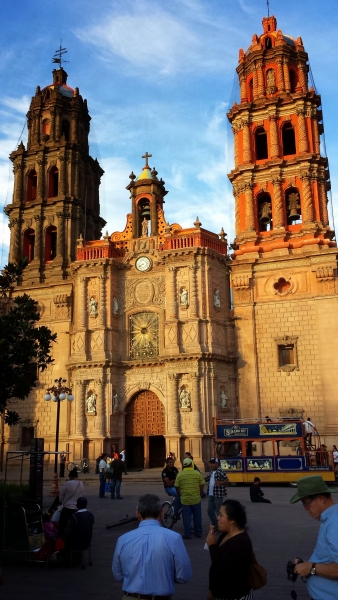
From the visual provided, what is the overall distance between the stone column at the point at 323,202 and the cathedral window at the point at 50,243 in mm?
Result: 19945

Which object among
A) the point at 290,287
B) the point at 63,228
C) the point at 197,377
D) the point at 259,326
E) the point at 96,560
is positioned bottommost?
the point at 96,560

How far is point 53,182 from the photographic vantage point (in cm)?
4450

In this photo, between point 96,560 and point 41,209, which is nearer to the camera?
point 96,560

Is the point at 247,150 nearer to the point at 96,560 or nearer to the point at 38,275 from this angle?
the point at 38,275

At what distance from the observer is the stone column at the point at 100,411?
34.6 m

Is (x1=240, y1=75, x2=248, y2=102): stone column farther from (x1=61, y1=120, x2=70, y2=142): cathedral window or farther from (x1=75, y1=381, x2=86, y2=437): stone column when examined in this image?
(x1=75, y1=381, x2=86, y2=437): stone column

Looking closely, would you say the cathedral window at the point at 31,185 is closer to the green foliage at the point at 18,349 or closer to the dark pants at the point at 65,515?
the green foliage at the point at 18,349

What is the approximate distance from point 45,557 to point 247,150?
33163 millimetres

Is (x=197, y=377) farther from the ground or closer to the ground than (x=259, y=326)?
closer to the ground

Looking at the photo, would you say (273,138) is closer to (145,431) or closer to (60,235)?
(60,235)

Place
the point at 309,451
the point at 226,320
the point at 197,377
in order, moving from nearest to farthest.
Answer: the point at 309,451 < the point at 197,377 < the point at 226,320

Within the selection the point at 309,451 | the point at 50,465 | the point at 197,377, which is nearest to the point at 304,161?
the point at 197,377

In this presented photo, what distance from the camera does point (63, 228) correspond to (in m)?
41.6

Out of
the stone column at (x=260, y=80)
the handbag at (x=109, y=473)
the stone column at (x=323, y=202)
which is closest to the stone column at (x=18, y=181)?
the stone column at (x=260, y=80)
